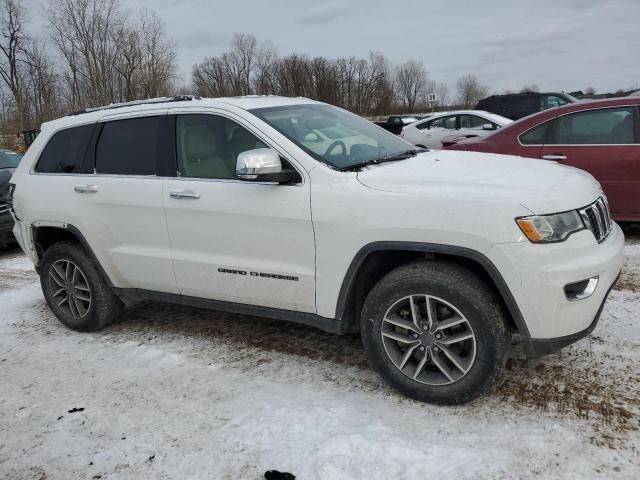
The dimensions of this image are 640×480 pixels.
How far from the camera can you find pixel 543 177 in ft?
9.89

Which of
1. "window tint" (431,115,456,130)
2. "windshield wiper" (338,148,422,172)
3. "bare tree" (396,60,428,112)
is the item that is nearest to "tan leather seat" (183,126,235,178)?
"windshield wiper" (338,148,422,172)

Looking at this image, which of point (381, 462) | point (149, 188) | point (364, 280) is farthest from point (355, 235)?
point (149, 188)

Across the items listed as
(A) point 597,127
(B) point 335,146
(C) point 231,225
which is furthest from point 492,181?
(A) point 597,127

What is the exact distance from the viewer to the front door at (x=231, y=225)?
10.6 ft

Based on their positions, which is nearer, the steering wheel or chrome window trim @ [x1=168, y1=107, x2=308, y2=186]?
chrome window trim @ [x1=168, y1=107, x2=308, y2=186]

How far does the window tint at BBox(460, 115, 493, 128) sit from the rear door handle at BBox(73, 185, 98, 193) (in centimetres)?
1088

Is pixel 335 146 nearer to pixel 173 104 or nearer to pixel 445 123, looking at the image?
pixel 173 104

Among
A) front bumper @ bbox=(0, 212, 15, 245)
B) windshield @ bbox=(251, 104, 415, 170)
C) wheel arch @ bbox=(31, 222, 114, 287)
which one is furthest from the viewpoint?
front bumper @ bbox=(0, 212, 15, 245)

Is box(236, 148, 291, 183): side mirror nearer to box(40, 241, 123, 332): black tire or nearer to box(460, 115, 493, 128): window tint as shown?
box(40, 241, 123, 332): black tire

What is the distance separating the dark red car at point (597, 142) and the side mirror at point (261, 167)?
380cm

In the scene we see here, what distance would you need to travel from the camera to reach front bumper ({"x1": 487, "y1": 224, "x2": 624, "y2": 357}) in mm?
2600

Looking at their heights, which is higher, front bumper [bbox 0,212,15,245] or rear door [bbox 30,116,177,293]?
rear door [bbox 30,116,177,293]

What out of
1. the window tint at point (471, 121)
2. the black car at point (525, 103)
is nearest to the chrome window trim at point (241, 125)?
the window tint at point (471, 121)

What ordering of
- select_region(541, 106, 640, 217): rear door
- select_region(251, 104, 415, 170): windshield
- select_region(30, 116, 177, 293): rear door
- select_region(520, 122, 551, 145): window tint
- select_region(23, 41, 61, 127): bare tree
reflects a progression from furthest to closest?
select_region(23, 41, 61, 127): bare tree, select_region(520, 122, 551, 145): window tint, select_region(541, 106, 640, 217): rear door, select_region(30, 116, 177, 293): rear door, select_region(251, 104, 415, 170): windshield
